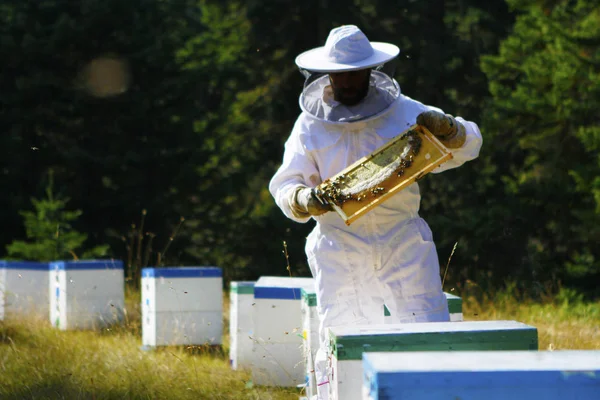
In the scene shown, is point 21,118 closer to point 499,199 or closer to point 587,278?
point 499,199

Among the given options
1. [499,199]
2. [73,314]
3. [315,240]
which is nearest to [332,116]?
[315,240]

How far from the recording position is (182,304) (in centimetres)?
661

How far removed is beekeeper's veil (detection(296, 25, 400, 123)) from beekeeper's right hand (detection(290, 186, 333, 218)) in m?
0.39

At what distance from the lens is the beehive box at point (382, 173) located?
3.42m

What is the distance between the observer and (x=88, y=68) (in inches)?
573

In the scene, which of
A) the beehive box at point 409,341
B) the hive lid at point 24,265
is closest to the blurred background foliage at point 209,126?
the hive lid at point 24,265

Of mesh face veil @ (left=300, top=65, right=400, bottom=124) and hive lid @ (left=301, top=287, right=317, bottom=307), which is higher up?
mesh face veil @ (left=300, top=65, right=400, bottom=124)

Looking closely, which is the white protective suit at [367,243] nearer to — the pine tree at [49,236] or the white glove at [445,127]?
the white glove at [445,127]

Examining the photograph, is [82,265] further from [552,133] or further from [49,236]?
[552,133]

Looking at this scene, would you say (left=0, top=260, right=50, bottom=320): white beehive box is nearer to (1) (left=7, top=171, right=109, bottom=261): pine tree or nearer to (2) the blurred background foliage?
(1) (left=7, top=171, right=109, bottom=261): pine tree

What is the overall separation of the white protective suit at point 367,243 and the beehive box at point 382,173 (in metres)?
0.25

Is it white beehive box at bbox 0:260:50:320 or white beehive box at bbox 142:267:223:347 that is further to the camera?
white beehive box at bbox 0:260:50:320

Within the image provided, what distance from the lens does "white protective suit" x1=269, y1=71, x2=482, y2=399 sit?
12.0 ft

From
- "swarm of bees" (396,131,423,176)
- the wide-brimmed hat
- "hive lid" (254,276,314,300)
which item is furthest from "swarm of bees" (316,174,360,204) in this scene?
"hive lid" (254,276,314,300)
